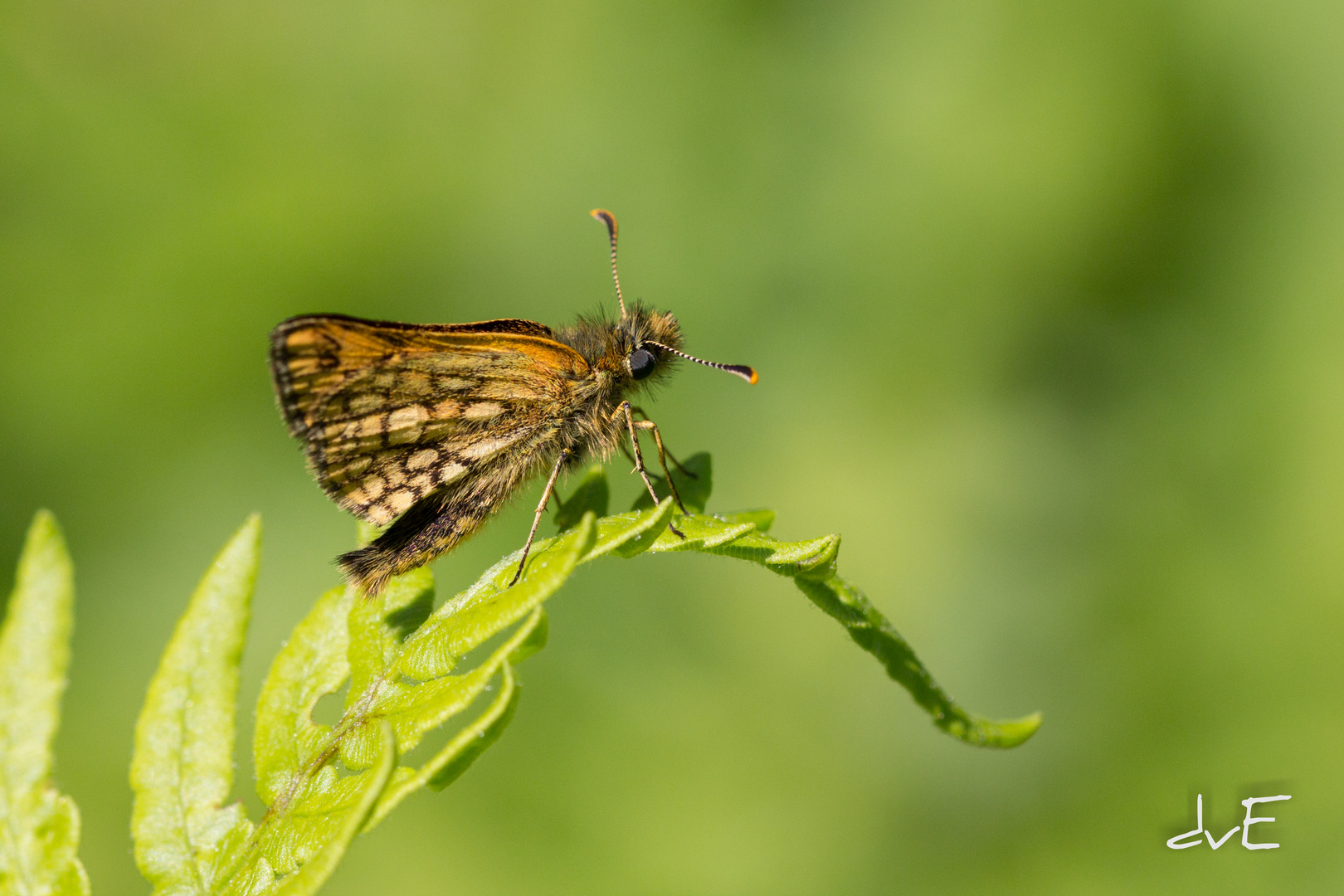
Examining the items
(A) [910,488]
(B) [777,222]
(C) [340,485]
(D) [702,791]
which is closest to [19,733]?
(C) [340,485]

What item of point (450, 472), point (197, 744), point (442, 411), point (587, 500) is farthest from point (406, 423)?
point (197, 744)

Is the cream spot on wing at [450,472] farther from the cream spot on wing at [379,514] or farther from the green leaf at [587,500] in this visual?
the green leaf at [587,500]

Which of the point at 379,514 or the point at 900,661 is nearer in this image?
the point at 900,661

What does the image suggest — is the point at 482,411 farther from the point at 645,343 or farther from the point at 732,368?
the point at 732,368

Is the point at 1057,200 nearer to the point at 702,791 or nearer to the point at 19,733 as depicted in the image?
the point at 702,791

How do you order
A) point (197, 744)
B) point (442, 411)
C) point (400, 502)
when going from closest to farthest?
point (197, 744) → point (400, 502) → point (442, 411)

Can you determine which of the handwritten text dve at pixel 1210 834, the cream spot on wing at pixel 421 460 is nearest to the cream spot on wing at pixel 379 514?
the cream spot on wing at pixel 421 460
